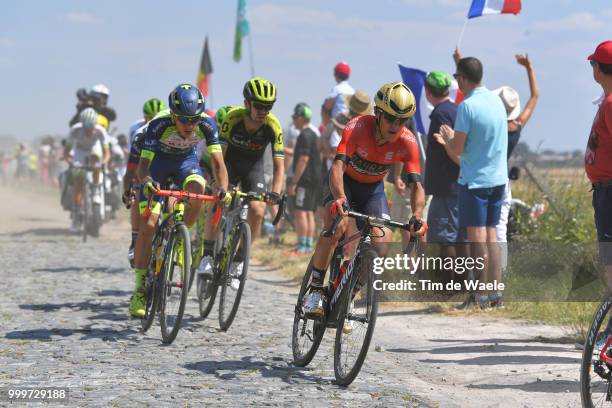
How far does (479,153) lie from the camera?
34.9 ft

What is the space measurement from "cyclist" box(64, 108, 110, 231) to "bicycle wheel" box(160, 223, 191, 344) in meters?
10.8

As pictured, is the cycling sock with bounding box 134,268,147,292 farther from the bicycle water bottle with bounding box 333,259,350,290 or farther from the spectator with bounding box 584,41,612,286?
the spectator with bounding box 584,41,612,286

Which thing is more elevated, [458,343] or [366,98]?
[366,98]

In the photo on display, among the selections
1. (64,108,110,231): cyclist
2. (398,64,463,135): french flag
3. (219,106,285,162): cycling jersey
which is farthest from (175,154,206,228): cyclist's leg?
(64,108,110,231): cyclist

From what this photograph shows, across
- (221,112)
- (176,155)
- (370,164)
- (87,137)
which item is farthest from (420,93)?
(87,137)

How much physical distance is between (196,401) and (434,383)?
1.88 m

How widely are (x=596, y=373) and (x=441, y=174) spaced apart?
5648 millimetres

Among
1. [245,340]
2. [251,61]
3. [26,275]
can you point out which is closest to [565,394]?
[245,340]

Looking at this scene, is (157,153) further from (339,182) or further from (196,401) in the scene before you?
(196,401)

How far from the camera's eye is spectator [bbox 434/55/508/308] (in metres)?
10.6

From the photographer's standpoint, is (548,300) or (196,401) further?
(548,300)

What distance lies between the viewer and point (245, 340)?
366 inches

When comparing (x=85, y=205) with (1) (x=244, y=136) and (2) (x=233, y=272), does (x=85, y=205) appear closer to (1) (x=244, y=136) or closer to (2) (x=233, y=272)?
(1) (x=244, y=136)

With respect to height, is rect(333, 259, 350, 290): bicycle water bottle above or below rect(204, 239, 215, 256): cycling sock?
above
